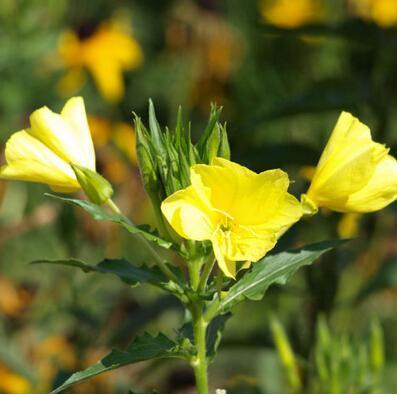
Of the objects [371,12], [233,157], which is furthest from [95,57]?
[233,157]

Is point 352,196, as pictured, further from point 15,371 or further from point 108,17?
point 108,17

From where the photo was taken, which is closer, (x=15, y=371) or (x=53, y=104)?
(x=15, y=371)

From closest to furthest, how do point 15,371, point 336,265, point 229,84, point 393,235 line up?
point 336,265 → point 15,371 → point 393,235 → point 229,84

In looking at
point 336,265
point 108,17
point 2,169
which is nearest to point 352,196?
point 2,169

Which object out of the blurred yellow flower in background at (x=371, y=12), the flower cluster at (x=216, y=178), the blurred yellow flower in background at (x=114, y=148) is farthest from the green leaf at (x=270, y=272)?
the blurred yellow flower in background at (x=114, y=148)

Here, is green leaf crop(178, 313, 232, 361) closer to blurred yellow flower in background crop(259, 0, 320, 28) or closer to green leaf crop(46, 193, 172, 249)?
green leaf crop(46, 193, 172, 249)

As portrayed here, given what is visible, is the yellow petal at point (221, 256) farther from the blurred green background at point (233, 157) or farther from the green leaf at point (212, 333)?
the blurred green background at point (233, 157)

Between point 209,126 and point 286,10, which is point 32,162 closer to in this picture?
point 209,126

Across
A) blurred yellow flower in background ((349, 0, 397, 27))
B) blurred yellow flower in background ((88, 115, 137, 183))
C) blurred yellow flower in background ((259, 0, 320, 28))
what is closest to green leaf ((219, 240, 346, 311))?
blurred yellow flower in background ((349, 0, 397, 27))
